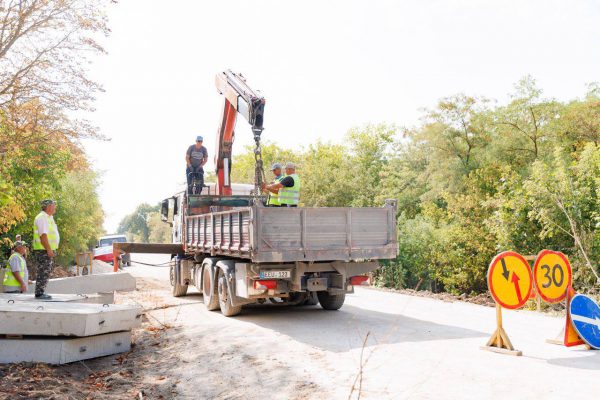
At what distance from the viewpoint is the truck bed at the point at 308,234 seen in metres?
8.30

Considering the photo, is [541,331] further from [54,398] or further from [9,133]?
[9,133]

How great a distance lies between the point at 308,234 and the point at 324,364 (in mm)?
2793

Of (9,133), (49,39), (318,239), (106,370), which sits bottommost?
(106,370)

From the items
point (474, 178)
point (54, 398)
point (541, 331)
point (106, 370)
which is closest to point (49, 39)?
point (106, 370)

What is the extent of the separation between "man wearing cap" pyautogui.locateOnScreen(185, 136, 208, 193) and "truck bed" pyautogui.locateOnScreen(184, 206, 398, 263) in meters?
4.00

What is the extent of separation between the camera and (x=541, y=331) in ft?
26.4

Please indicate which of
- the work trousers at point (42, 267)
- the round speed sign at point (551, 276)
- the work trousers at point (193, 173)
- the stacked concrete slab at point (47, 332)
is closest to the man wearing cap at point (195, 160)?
the work trousers at point (193, 173)

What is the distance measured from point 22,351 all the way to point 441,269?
55.0ft

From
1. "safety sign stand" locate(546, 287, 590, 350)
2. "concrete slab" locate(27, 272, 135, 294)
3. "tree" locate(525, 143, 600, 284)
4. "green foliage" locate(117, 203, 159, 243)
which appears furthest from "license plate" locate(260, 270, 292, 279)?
"green foliage" locate(117, 203, 159, 243)

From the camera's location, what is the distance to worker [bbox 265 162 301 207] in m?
9.67

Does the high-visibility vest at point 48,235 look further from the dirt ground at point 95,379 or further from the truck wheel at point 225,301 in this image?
the truck wheel at point 225,301

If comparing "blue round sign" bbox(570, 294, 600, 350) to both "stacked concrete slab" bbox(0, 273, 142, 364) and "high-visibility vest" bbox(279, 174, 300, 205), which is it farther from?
"stacked concrete slab" bbox(0, 273, 142, 364)

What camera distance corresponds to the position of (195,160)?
13.5 meters

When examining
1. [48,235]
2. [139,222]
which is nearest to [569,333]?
[48,235]
